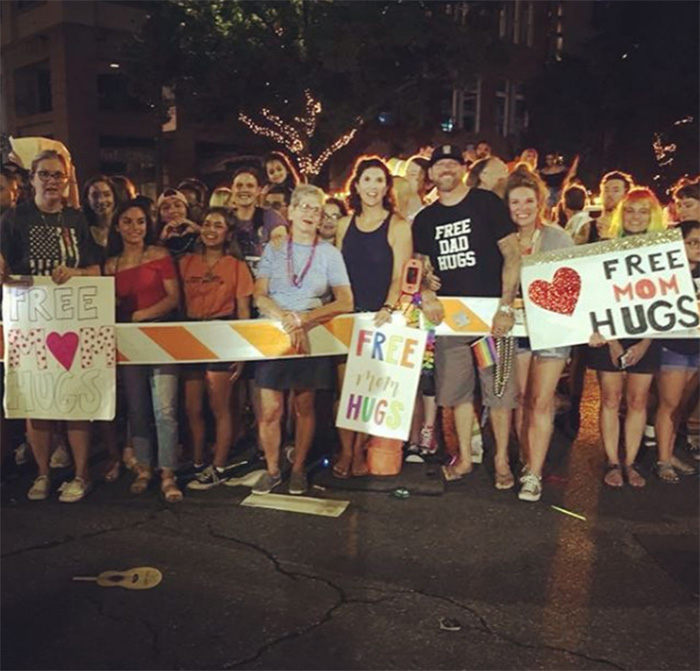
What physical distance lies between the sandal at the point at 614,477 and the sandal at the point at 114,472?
11.1 feet

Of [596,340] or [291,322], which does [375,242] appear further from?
[596,340]

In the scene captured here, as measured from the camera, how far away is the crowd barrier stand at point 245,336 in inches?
204

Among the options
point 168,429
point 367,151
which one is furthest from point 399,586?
point 367,151

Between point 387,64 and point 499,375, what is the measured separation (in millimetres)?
17446

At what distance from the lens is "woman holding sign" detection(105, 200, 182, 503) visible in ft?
17.3

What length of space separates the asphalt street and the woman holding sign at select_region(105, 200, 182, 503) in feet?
1.22

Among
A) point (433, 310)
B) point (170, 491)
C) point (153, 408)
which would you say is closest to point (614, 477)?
point (433, 310)

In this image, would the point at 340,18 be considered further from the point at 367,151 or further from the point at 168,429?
the point at 168,429

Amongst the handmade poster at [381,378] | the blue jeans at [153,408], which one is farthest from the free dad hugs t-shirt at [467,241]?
the blue jeans at [153,408]

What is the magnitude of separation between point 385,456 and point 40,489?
90.0 inches

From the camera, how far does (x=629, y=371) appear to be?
559 cm

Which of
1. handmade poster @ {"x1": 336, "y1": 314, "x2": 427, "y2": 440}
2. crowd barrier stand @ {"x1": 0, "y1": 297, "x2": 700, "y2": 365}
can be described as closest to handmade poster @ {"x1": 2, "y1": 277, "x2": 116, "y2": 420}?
crowd barrier stand @ {"x1": 0, "y1": 297, "x2": 700, "y2": 365}

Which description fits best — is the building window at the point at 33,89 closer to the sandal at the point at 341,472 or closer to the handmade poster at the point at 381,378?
the sandal at the point at 341,472

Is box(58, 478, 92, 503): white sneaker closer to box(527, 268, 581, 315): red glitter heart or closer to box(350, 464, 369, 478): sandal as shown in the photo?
box(350, 464, 369, 478): sandal
